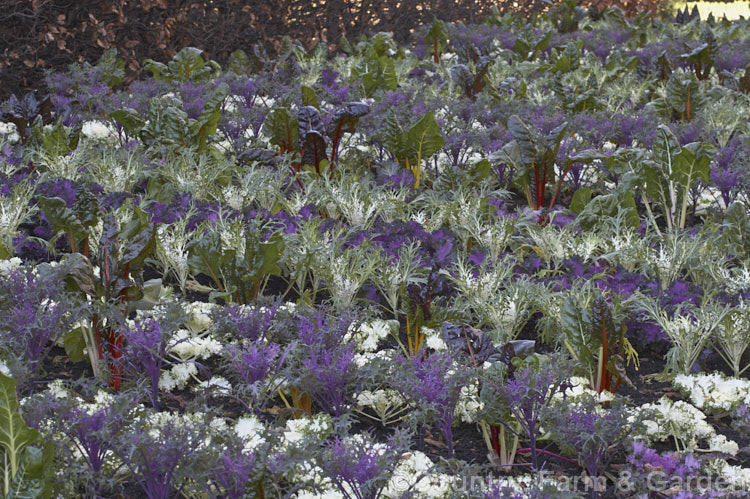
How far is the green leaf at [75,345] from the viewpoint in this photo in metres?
2.67

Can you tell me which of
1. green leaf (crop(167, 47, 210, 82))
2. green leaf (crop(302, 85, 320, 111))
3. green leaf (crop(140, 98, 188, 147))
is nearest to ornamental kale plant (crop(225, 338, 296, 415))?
green leaf (crop(140, 98, 188, 147))

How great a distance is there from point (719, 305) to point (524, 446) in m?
0.94

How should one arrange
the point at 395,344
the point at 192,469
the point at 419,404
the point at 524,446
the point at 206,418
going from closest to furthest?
the point at 192,469 → the point at 206,418 → the point at 419,404 → the point at 524,446 → the point at 395,344

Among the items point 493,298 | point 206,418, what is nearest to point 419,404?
point 206,418

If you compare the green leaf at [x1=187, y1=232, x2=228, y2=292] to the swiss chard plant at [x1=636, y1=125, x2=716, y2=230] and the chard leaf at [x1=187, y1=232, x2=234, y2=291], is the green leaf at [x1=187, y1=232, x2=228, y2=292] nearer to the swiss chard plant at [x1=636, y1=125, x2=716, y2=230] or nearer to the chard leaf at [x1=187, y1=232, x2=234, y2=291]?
the chard leaf at [x1=187, y1=232, x2=234, y2=291]

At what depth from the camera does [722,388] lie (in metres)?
2.55

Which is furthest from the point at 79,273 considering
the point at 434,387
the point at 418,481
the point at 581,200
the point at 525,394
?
the point at 581,200

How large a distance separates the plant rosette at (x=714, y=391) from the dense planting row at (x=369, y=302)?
12mm

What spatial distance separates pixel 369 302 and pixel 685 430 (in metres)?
1.34

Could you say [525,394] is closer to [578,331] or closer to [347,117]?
[578,331]

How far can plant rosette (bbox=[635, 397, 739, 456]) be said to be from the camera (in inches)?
91.1

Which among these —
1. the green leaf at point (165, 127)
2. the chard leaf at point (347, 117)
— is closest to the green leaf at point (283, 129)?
the chard leaf at point (347, 117)

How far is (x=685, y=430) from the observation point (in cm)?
235

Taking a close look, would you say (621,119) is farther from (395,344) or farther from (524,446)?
(524,446)
